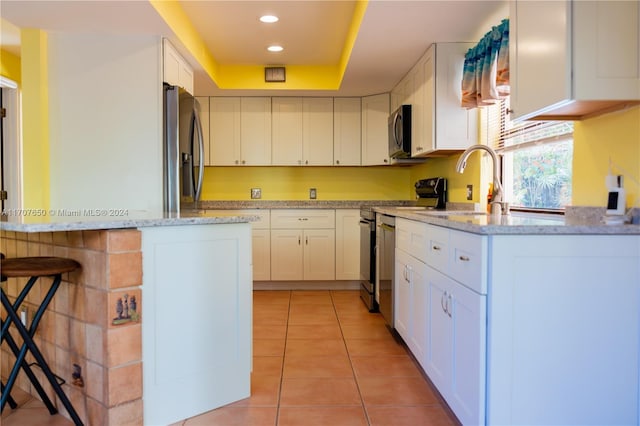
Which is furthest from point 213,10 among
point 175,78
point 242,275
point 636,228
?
point 636,228

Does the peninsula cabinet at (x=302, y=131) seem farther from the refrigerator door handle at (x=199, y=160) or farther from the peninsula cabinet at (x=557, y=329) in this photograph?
the peninsula cabinet at (x=557, y=329)

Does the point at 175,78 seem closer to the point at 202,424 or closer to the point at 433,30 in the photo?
the point at 433,30

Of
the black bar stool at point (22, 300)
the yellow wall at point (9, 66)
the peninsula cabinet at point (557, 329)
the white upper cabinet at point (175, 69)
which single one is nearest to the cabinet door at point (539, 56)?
the peninsula cabinet at point (557, 329)

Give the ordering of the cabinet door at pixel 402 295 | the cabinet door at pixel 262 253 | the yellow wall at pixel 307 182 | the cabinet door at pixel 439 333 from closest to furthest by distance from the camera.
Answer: the cabinet door at pixel 439 333
the cabinet door at pixel 402 295
the cabinet door at pixel 262 253
the yellow wall at pixel 307 182

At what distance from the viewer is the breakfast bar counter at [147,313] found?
70.1 inches

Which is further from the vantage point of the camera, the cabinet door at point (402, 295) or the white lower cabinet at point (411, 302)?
the cabinet door at point (402, 295)

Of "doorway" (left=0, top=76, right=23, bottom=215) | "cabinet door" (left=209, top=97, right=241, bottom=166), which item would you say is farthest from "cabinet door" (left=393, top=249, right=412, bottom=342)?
"doorway" (left=0, top=76, right=23, bottom=215)

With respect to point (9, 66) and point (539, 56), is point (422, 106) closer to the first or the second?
point (539, 56)

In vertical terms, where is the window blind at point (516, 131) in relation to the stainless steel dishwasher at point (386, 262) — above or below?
above

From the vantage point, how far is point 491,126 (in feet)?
10.5

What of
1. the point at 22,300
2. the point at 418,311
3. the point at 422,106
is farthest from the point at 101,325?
the point at 422,106

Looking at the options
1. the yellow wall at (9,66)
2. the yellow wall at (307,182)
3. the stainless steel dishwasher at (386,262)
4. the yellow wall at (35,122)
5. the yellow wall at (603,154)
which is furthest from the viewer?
the yellow wall at (307,182)

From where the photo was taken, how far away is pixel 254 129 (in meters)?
5.04

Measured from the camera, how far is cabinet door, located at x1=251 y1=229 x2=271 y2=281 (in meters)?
4.92
